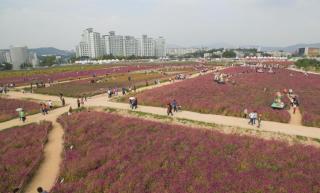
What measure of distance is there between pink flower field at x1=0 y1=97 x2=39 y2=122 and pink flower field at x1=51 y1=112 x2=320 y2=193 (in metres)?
12.6

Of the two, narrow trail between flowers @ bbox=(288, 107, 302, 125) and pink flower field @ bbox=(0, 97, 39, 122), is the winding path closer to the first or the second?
narrow trail between flowers @ bbox=(288, 107, 302, 125)

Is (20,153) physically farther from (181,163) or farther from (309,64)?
(309,64)

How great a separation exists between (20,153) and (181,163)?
39.2ft

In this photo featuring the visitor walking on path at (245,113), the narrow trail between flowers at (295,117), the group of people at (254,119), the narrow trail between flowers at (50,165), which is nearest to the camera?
the narrow trail between flowers at (50,165)

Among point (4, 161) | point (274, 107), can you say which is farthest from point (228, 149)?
point (4, 161)

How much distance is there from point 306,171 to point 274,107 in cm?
1469

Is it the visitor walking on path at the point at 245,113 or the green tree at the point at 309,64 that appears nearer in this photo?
the visitor walking on path at the point at 245,113

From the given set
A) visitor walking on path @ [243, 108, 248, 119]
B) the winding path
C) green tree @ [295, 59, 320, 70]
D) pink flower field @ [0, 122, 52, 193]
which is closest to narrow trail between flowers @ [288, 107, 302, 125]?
the winding path

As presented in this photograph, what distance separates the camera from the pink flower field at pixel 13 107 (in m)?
30.1

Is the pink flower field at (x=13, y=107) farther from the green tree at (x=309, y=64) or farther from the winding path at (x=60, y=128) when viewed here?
the green tree at (x=309, y=64)

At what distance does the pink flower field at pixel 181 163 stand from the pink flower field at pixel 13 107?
12620 millimetres

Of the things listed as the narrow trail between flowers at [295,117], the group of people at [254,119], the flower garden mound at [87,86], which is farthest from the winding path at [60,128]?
the flower garden mound at [87,86]

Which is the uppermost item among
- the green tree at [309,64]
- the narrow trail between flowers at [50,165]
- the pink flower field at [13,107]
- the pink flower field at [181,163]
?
the green tree at [309,64]

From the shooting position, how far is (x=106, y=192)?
42.2 feet
